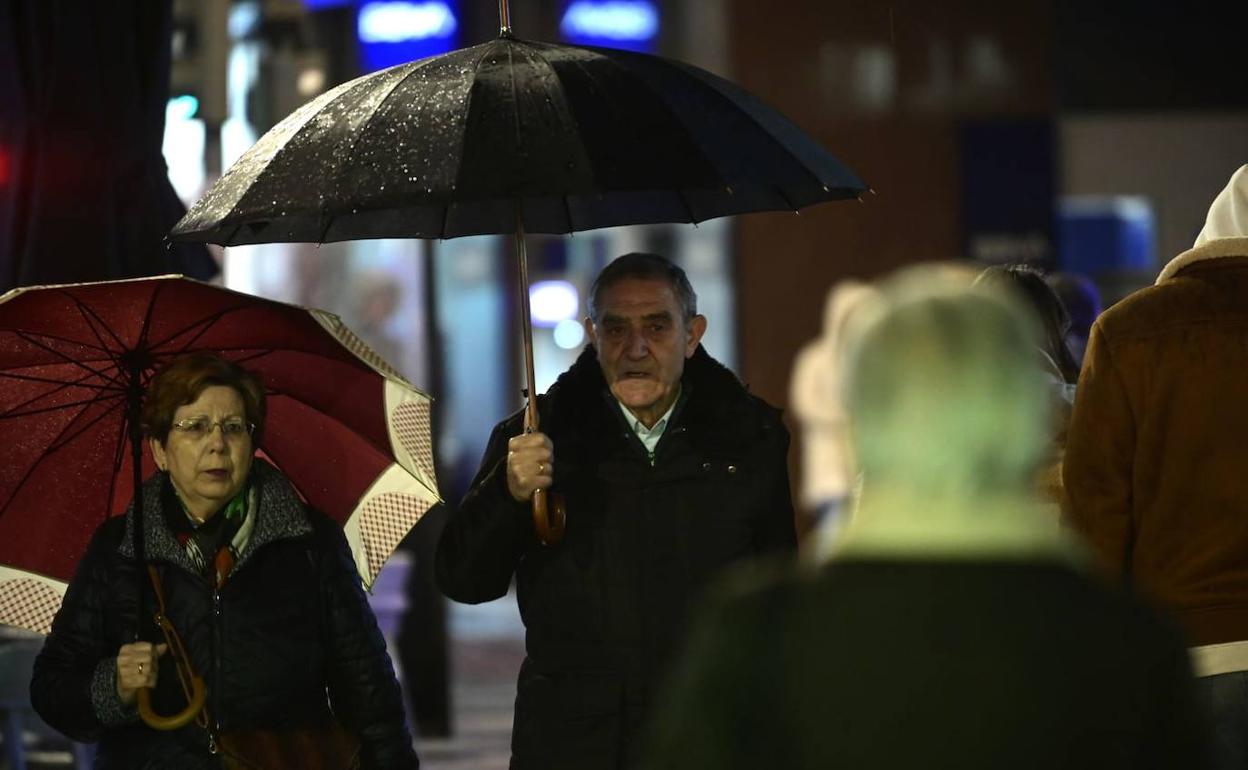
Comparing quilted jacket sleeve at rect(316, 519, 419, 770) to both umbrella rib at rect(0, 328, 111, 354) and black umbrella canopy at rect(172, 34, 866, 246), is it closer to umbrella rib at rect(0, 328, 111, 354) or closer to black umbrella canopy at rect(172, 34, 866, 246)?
umbrella rib at rect(0, 328, 111, 354)

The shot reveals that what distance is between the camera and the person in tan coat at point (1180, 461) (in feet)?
13.3

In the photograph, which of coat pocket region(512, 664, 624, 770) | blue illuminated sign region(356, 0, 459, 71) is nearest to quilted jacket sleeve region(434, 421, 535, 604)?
coat pocket region(512, 664, 624, 770)

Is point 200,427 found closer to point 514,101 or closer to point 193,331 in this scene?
point 193,331

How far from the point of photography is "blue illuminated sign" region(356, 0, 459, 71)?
10406 mm

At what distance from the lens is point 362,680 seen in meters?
4.24

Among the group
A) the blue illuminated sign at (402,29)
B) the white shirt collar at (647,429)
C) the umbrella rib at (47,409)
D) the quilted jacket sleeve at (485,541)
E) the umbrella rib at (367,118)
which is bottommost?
the quilted jacket sleeve at (485,541)

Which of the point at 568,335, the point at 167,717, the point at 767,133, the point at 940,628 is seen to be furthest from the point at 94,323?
the point at 568,335

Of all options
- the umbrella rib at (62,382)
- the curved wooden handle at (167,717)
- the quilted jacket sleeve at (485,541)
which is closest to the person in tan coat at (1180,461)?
the quilted jacket sleeve at (485,541)

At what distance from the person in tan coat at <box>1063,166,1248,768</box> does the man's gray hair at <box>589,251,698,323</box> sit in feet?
3.11

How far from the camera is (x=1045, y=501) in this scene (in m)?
4.57

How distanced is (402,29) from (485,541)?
21.1 feet

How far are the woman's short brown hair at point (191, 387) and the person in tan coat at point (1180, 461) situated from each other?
1637 mm

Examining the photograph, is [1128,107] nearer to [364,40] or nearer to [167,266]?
[364,40]

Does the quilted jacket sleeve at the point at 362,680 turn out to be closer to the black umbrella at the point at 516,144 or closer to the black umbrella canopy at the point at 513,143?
the black umbrella at the point at 516,144
